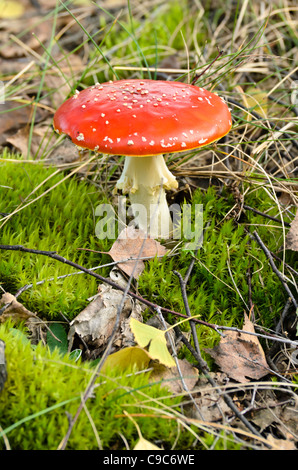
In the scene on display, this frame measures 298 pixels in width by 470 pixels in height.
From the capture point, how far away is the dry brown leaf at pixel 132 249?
269 centimetres

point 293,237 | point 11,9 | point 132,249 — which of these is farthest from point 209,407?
point 11,9

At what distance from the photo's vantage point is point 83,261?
283 cm

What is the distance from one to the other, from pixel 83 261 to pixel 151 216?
601 mm

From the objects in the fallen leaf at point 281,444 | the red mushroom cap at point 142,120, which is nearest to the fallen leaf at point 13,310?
the red mushroom cap at point 142,120

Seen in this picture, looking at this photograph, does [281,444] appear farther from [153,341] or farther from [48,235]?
[48,235]

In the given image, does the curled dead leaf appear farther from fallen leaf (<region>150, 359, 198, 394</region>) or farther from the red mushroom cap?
the red mushroom cap

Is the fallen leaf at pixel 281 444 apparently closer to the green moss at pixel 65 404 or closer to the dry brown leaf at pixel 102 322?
the green moss at pixel 65 404

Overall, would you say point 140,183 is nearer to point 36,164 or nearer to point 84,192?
point 84,192

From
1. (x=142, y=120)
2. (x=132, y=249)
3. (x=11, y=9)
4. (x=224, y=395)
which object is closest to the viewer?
(x=224, y=395)

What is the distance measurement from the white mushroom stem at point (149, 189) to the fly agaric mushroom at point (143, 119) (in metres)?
0.05

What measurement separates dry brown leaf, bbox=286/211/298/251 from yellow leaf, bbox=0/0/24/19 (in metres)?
5.45

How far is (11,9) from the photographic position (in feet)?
20.6

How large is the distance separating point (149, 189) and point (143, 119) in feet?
2.44

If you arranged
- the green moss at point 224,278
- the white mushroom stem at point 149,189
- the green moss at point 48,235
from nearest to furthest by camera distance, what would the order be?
the green moss at point 48,235
the green moss at point 224,278
the white mushroom stem at point 149,189
